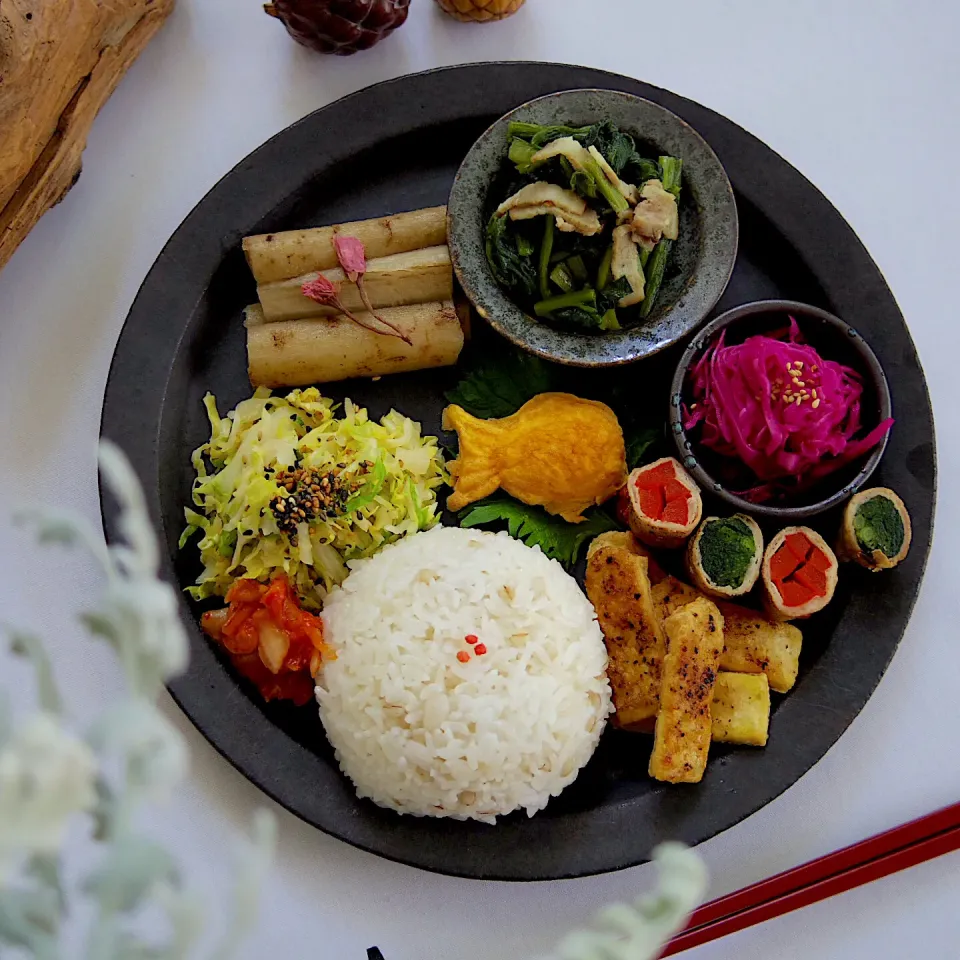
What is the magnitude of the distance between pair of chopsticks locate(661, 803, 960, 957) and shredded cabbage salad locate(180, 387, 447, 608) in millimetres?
1160

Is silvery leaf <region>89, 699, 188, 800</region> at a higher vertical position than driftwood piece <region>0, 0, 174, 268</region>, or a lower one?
higher

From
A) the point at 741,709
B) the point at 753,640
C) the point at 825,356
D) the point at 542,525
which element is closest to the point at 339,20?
the point at 542,525

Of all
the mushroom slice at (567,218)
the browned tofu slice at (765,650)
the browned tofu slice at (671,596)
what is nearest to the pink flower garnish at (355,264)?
the mushroom slice at (567,218)

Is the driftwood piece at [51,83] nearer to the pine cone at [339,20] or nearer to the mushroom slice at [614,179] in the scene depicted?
the pine cone at [339,20]

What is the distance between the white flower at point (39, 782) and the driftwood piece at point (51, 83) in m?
1.89

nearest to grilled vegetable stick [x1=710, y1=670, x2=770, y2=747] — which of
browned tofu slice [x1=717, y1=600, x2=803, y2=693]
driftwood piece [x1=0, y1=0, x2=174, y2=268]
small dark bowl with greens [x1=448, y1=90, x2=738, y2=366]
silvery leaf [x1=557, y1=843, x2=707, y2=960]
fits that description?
browned tofu slice [x1=717, y1=600, x2=803, y2=693]

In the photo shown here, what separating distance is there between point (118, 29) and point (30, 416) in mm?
980

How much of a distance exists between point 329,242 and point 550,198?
1.88ft

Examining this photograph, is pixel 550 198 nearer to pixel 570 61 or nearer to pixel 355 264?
pixel 355 264

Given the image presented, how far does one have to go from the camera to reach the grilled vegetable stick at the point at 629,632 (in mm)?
2328

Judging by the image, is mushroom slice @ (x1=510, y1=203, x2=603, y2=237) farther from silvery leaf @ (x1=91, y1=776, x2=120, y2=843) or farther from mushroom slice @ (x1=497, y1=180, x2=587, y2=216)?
silvery leaf @ (x1=91, y1=776, x2=120, y2=843)

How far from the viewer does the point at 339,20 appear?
2438 millimetres

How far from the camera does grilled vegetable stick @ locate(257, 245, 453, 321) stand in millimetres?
2455

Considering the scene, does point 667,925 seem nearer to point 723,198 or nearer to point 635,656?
point 635,656
